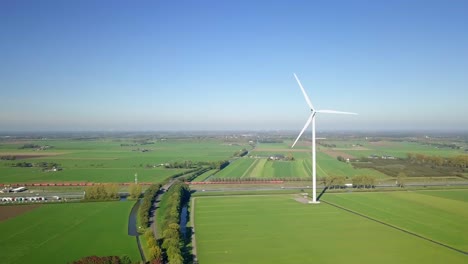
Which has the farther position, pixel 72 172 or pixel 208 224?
pixel 72 172

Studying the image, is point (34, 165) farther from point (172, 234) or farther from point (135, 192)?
point (172, 234)

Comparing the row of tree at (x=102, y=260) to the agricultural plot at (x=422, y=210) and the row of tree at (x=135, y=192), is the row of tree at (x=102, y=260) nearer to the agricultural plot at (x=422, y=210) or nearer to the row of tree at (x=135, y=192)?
the agricultural plot at (x=422, y=210)

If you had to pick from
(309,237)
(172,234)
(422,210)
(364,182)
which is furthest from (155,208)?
(364,182)

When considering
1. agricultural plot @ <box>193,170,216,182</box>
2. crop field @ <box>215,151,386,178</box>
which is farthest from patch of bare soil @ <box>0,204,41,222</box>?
crop field @ <box>215,151,386,178</box>

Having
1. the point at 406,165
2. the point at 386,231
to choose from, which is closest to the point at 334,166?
the point at 406,165

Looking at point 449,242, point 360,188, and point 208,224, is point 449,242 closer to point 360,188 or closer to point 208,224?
point 208,224

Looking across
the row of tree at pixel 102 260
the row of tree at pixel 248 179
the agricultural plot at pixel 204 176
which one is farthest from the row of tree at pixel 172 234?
the agricultural plot at pixel 204 176
